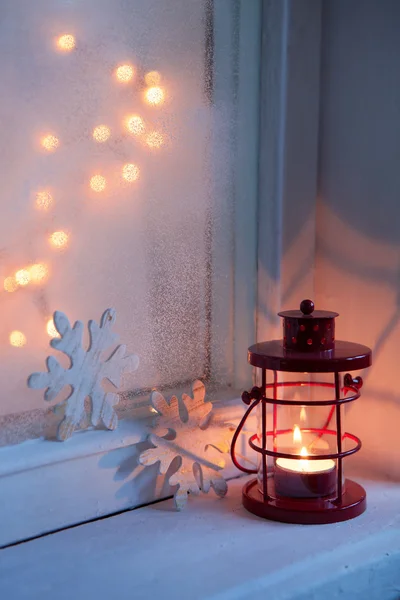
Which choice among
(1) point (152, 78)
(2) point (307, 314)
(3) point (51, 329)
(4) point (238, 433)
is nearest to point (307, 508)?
(4) point (238, 433)

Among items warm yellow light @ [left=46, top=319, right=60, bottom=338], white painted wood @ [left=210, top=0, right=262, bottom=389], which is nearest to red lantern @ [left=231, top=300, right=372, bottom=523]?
white painted wood @ [left=210, top=0, right=262, bottom=389]

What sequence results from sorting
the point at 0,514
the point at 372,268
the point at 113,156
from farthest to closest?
the point at 372,268 < the point at 113,156 < the point at 0,514

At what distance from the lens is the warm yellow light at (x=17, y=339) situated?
3.10 feet

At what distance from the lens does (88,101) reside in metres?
0.99

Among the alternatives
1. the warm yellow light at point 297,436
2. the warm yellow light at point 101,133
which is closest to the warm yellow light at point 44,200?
the warm yellow light at point 101,133

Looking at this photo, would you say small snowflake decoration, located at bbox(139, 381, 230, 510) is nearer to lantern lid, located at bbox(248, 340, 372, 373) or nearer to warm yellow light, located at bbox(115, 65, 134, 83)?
lantern lid, located at bbox(248, 340, 372, 373)

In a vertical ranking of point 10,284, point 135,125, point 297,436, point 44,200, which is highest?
point 135,125

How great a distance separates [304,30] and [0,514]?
2.80 ft

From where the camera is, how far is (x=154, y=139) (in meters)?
1.07

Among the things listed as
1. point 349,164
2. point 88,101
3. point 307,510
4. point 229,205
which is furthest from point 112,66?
point 307,510

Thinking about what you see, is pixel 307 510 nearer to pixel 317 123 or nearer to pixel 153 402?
pixel 153 402

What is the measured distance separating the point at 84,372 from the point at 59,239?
0.18 metres

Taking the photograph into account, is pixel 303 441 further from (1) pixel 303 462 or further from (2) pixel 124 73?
(2) pixel 124 73

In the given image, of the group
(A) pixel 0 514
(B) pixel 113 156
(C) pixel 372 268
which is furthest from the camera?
(C) pixel 372 268
